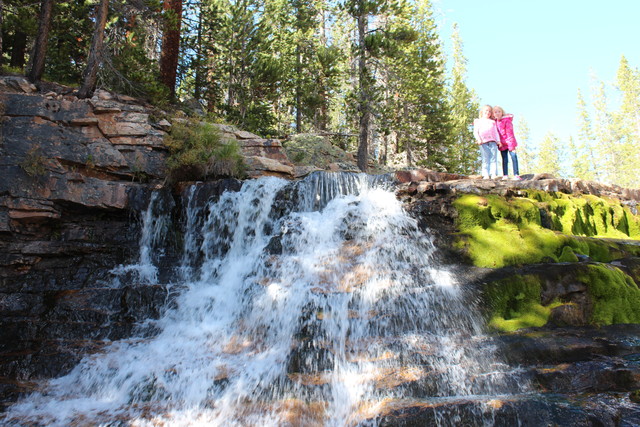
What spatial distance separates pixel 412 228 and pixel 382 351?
9.82ft

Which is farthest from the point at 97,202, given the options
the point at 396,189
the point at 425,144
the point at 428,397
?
the point at 425,144

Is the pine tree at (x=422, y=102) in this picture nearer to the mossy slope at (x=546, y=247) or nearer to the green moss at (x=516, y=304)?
the mossy slope at (x=546, y=247)

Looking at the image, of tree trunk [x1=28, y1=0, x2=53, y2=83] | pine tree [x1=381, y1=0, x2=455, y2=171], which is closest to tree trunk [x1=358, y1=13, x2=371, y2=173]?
pine tree [x1=381, y1=0, x2=455, y2=171]

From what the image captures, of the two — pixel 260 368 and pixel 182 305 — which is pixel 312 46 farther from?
pixel 260 368

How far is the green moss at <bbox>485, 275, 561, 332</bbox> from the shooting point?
5211 millimetres

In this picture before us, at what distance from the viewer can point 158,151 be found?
33.4 feet

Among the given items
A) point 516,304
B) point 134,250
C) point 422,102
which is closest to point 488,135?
point 516,304

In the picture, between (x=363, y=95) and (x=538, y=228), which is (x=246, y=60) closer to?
(x=363, y=95)

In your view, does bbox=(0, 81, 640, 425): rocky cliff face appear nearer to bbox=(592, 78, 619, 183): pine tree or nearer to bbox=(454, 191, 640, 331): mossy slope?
bbox=(454, 191, 640, 331): mossy slope

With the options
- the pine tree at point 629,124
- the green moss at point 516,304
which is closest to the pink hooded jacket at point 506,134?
the green moss at point 516,304

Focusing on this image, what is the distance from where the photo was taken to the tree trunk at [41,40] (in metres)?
10.5

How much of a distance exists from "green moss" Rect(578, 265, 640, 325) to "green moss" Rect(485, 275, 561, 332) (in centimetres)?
55

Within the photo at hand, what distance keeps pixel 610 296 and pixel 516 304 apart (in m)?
1.25

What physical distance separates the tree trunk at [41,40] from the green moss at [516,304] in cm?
1241
